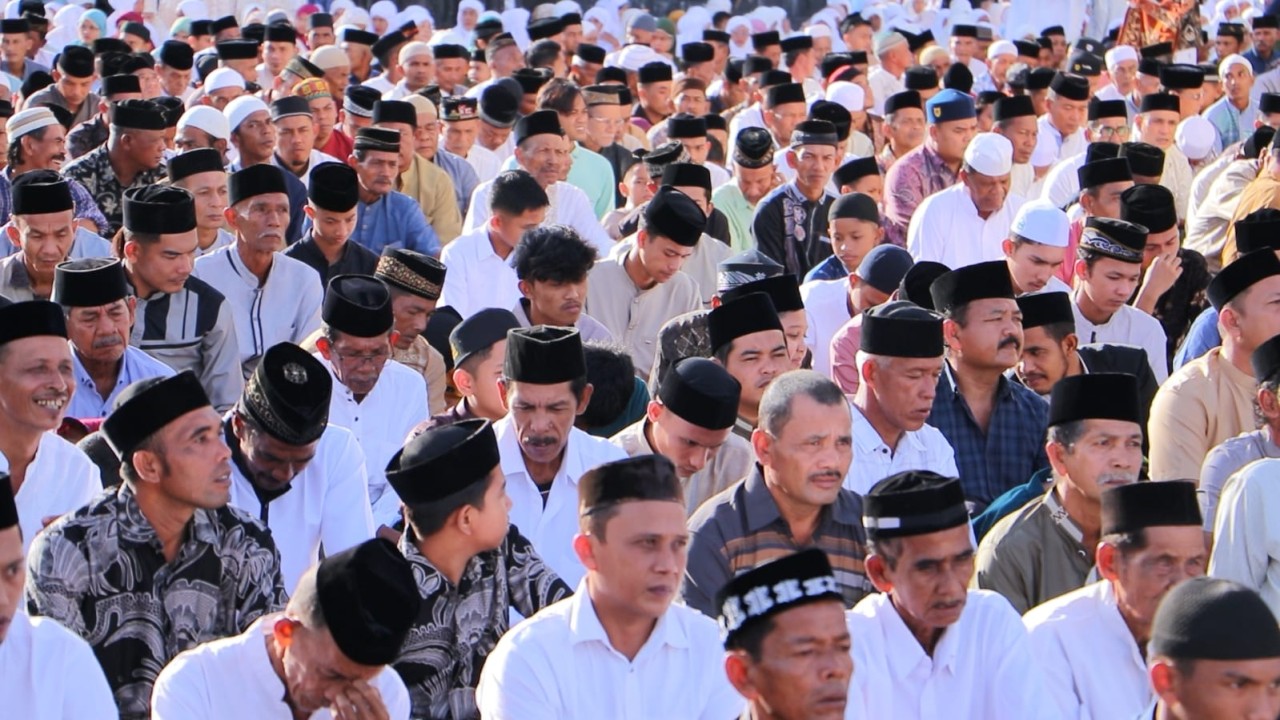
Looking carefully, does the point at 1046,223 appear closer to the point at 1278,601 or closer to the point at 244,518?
the point at 1278,601

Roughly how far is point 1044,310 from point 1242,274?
592 millimetres

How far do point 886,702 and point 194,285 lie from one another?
337 centimetres

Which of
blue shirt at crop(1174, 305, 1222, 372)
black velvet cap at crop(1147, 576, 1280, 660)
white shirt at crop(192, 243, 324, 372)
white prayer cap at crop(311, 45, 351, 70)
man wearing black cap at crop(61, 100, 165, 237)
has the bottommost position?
white prayer cap at crop(311, 45, 351, 70)

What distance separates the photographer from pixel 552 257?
676 centimetres

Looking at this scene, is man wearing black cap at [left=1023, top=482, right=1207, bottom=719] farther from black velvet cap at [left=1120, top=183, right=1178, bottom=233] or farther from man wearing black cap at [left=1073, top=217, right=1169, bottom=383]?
black velvet cap at [left=1120, top=183, right=1178, bottom=233]

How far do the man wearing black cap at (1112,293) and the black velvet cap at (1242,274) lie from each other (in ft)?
2.98

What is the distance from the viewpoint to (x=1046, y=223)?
749 cm

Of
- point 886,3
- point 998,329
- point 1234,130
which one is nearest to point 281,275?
point 998,329

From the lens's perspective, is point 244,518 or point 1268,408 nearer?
point 244,518

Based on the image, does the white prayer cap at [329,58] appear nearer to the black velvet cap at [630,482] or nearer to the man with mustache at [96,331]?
the man with mustache at [96,331]

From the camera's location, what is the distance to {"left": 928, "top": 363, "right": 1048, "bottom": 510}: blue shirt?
604 cm

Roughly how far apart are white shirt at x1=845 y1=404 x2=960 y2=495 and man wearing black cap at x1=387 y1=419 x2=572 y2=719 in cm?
135

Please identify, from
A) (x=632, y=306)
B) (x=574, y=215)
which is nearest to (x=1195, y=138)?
(x=574, y=215)

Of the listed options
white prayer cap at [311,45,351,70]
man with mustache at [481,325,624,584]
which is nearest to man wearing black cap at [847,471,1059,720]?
man with mustache at [481,325,624,584]
